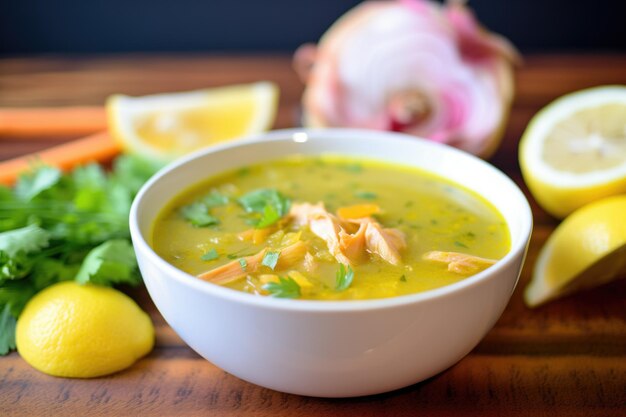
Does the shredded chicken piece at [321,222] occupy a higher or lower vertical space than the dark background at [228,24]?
higher

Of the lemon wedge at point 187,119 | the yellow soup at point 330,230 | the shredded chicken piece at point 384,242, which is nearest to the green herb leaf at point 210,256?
the yellow soup at point 330,230

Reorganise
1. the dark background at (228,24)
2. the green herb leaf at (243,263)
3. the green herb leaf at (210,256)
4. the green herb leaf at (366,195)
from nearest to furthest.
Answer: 1. the green herb leaf at (243,263)
2. the green herb leaf at (210,256)
3. the green herb leaf at (366,195)
4. the dark background at (228,24)

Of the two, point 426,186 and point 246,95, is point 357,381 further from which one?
point 246,95

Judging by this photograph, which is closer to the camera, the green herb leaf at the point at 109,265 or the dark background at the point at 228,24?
the green herb leaf at the point at 109,265

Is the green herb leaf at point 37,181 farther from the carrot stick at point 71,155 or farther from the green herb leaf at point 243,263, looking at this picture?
the green herb leaf at point 243,263

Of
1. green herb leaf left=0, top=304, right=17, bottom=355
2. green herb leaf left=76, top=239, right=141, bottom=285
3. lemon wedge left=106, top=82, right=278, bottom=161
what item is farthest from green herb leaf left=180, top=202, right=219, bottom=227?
lemon wedge left=106, top=82, right=278, bottom=161

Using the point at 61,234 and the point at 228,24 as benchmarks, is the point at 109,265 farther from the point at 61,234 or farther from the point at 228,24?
the point at 228,24
